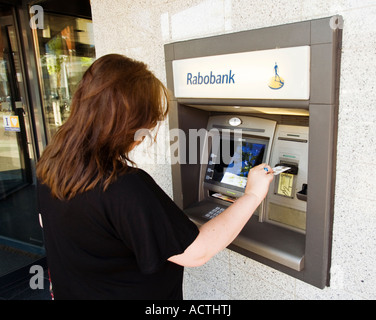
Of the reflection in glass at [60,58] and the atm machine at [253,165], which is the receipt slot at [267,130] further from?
the reflection in glass at [60,58]

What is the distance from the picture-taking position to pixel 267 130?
174 cm

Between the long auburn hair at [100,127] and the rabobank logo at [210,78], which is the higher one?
the rabobank logo at [210,78]

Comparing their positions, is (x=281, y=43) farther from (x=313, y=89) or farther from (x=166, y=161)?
(x=166, y=161)

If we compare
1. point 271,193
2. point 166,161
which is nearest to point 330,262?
point 271,193

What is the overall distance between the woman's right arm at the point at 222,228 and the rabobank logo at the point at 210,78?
0.46 meters

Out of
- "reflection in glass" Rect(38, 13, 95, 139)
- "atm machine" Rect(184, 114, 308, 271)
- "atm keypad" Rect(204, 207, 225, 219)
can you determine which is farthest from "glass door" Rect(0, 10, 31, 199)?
"atm keypad" Rect(204, 207, 225, 219)

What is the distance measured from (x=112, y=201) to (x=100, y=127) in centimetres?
25

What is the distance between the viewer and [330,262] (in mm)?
1531

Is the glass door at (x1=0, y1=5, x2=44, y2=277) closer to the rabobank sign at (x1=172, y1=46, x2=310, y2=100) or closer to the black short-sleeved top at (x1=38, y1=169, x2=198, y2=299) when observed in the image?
the rabobank sign at (x1=172, y1=46, x2=310, y2=100)

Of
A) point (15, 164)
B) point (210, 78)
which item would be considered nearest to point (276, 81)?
point (210, 78)

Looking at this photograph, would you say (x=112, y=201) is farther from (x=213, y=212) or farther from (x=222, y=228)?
(x=213, y=212)

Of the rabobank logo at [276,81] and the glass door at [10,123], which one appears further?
the glass door at [10,123]

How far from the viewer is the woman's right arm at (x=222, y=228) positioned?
1.21m

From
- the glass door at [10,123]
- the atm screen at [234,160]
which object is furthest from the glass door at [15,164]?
the atm screen at [234,160]
